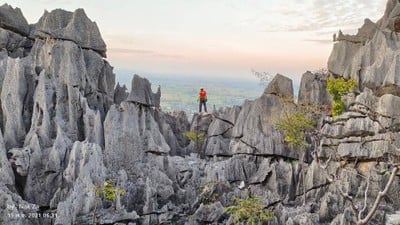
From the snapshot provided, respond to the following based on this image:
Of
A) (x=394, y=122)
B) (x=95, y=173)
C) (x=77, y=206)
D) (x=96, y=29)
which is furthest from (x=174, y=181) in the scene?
(x=394, y=122)

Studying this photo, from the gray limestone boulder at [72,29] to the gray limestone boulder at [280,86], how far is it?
45.8 feet

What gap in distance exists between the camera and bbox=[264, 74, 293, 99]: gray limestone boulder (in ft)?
102

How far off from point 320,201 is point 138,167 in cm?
1202

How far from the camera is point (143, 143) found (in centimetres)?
2680

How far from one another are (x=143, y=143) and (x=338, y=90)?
14685 millimetres

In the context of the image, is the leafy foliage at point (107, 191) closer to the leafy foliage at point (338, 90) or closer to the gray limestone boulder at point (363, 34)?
the leafy foliage at point (338, 90)

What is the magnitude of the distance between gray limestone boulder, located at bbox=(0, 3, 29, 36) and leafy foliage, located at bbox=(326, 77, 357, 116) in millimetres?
23751

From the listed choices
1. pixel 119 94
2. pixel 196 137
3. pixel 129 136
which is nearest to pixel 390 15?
pixel 196 137

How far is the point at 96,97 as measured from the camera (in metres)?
27.5

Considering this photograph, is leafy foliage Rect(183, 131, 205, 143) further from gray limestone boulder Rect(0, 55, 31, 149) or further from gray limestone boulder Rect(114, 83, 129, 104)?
gray limestone boulder Rect(0, 55, 31, 149)

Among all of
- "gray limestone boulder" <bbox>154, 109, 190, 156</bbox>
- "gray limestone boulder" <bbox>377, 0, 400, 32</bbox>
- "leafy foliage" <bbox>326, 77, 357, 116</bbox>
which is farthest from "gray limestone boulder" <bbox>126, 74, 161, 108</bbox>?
"gray limestone boulder" <bbox>377, 0, 400, 32</bbox>

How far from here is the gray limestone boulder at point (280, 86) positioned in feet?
102

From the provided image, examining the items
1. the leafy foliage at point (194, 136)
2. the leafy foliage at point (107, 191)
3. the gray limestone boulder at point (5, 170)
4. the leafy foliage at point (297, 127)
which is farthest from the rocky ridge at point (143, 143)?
the leafy foliage at point (194, 136)

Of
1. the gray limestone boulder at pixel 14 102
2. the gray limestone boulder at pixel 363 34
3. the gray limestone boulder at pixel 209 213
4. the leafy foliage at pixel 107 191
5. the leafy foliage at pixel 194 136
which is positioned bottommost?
the gray limestone boulder at pixel 209 213
